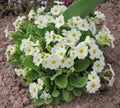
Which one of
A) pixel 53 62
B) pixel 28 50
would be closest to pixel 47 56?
pixel 53 62

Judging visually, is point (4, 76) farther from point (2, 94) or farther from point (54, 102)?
point (54, 102)

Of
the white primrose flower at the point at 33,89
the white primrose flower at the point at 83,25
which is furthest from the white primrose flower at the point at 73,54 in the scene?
the white primrose flower at the point at 33,89

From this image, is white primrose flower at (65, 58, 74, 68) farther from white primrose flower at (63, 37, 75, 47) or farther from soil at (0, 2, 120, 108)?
soil at (0, 2, 120, 108)

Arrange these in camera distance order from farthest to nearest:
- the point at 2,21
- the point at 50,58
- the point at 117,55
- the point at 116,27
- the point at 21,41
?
the point at 2,21, the point at 116,27, the point at 117,55, the point at 21,41, the point at 50,58

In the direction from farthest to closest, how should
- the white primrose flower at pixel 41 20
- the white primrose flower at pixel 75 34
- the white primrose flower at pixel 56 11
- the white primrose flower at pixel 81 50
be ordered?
1. the white primrose flower at pixel 56 11
2. the white primrose flower at pixel 41 20
3. the white primrose flower at pixel 75 34
4. the white primrose flower at pixel 81 50

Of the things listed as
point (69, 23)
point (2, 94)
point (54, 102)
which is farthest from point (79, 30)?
point (2, 94)

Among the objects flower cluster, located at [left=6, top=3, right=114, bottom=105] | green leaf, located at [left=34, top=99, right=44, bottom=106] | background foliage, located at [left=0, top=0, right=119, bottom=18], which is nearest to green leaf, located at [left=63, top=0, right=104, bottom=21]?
flower cluster, located at [left=6, top=3, right=114, bottom=105]

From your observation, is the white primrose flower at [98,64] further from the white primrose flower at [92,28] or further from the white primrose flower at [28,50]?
the white primrose flower at [28,50]
